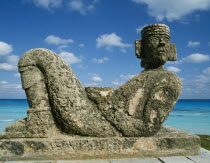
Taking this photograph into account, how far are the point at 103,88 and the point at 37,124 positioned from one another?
1.27 metres

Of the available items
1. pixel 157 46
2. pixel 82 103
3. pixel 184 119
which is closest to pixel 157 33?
pixel 157 46

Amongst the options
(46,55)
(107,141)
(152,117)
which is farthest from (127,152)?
(46,55)

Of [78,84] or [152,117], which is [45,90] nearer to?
→ [78,84]

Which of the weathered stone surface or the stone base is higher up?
the weathered stone surface

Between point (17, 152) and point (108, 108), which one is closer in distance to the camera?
point (17, 152)

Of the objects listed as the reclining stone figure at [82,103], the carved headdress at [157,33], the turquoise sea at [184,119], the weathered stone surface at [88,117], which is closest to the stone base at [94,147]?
the weathered stone surface at [88,117]

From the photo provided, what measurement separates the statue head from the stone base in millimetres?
1419

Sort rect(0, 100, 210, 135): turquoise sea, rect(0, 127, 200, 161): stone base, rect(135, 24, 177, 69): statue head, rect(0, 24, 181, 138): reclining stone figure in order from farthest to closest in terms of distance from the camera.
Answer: rect(0, 100, 210, 135): turquoise sea
rect(135, 24, 177, 69): statue head
rect(0, 24, 181, 138): reclining stone figure
rect(0, 127, 200, 161): stone base

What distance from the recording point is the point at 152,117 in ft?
12.2

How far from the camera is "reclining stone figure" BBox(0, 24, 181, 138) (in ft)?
12.1

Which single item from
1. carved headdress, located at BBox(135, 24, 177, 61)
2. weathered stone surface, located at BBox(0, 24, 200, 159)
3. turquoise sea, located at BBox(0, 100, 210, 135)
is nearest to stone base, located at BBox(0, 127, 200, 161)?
weathered stone surface, located at BBox(0, 24, 200, 159)

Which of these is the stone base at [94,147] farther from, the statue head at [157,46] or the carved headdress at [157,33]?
the carved headdress at [157,33]

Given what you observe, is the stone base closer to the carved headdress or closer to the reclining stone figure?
the reclining stone figure

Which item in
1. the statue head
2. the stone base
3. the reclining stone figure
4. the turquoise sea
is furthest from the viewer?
the turquoise sea
